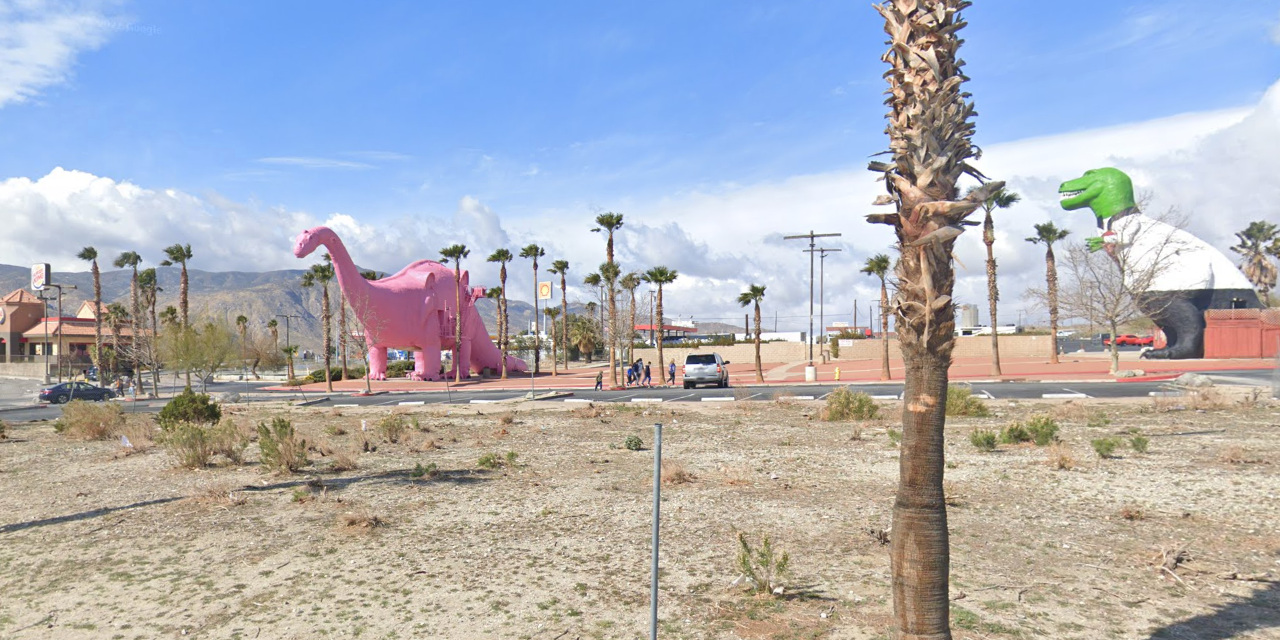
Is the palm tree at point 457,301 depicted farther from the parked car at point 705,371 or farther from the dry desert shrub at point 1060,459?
the dry desert shrub at point 1060,459

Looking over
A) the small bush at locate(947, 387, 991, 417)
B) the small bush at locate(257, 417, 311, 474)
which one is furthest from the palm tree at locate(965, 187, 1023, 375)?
the small bush at locate(257, 417, 311, 474)

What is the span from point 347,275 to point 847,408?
26.6m

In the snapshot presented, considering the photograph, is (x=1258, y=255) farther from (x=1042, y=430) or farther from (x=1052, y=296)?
(x=1042, y=430)

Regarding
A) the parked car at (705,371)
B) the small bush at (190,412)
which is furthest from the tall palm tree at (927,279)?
the parked car at (705,371)

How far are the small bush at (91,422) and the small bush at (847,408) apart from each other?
17.1m

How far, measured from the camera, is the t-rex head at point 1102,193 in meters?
49.2

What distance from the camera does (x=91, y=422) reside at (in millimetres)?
17547

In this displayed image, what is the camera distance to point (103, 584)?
6.48 m

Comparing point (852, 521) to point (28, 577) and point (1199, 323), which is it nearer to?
point (28, 577)

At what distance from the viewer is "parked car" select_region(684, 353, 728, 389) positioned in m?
34.9

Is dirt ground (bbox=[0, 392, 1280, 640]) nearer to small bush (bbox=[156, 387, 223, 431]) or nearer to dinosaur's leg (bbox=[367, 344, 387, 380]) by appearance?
small bush (bbox=[156, 387, 223, 431])

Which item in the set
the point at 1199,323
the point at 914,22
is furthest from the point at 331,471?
the point at 1199,323

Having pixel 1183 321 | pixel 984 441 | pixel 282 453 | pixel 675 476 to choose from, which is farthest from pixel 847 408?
pixel 1183 321

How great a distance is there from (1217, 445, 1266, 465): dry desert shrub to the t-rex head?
44.0 meters
